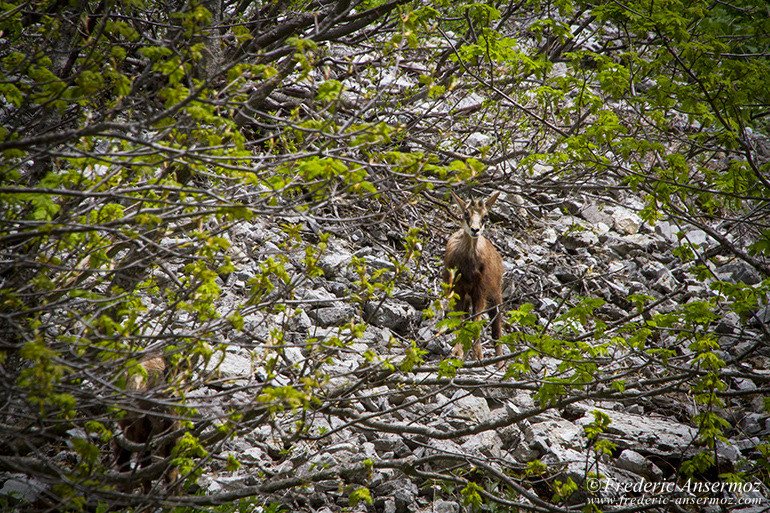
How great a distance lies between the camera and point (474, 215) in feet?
26.6

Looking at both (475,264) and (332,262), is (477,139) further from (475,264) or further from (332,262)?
(332,262)

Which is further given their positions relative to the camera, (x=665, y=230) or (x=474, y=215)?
(x=665, y=230)

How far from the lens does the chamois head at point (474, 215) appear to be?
7.86 m

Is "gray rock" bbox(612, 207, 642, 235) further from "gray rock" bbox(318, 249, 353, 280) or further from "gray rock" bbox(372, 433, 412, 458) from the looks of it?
"gray rock" bbox(372, 433, 412, 458)

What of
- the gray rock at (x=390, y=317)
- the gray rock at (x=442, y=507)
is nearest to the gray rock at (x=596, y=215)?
the gray rock at (x=390, y=317)

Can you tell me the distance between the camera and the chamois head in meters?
7.86

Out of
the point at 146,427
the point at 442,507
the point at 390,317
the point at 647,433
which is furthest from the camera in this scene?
the point at 390,317

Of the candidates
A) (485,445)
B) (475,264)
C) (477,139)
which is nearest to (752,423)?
(485,445)

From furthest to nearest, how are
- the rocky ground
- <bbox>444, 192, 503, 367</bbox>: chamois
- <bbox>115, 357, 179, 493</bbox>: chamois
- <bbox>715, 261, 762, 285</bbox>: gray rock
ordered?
<bbox>715, 261, 762, 285</bbox>: gray rock
<bbox>444, 192, 503, 367</bbox>: chamois
the rocky ground
<bbox>115, 357, 179, 493</bbox>: chamois

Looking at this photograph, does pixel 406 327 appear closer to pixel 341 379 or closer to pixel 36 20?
pixel 341 379

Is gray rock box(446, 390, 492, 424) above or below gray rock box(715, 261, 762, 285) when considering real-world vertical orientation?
below

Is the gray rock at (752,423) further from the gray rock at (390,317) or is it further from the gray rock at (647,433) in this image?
the gray rock at (390,317)

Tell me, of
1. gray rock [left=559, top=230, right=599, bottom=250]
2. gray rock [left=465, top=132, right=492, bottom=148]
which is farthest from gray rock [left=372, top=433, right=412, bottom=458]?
gray rock [left=465, top=132, right=492, bottom=148]

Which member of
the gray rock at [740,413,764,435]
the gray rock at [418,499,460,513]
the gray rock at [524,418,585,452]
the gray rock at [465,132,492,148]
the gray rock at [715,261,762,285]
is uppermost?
the gray rock at [465,132,492,148]
